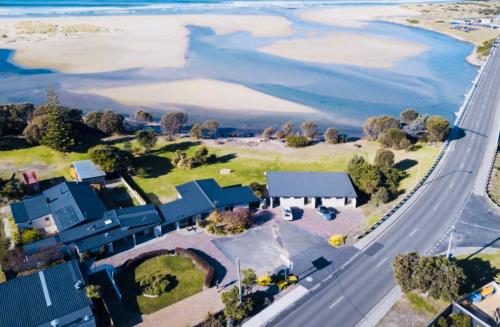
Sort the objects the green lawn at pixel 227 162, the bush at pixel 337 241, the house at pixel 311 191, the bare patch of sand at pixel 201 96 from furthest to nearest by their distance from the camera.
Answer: the bare patch of sand at pixel 201 96 → the green lawn at pixel 227 162 → the house at pixel 311 191 → the bush at pixel 337 241

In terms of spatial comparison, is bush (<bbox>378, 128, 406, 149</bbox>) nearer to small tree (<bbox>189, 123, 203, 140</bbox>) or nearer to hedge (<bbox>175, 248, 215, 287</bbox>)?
small tree (<bbox>189, 123, 203, 140</bbox>)

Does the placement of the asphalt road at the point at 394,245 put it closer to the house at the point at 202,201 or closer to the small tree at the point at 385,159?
the small tree at the point at 385,159

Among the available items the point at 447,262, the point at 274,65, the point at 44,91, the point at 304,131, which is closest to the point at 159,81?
the point at 44,91

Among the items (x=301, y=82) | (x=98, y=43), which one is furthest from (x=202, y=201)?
(x=98, y=43)

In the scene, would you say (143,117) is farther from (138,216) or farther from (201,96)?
(138,216)

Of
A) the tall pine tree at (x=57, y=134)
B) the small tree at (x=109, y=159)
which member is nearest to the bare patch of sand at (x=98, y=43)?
the tall pine tree at (x=57, y=134)

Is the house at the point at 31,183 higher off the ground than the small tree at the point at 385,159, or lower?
lower

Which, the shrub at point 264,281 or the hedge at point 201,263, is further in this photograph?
the hedge at point 201,263
